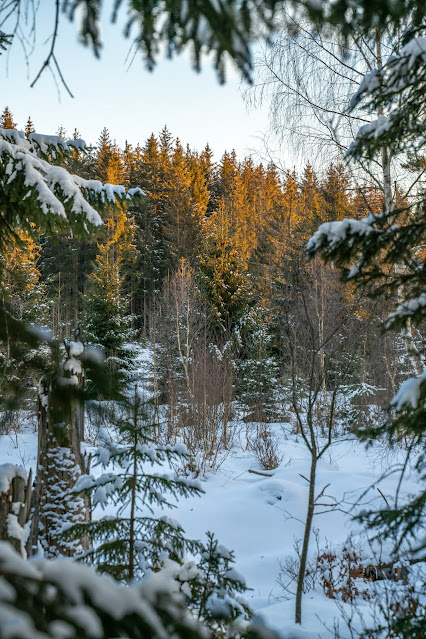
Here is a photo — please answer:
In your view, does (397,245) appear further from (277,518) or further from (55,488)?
(277,518)

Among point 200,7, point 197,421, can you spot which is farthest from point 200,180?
point 200,7

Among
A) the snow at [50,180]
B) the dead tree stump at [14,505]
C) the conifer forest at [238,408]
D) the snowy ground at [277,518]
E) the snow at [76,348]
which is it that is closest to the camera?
the conifer forest at [238,408]

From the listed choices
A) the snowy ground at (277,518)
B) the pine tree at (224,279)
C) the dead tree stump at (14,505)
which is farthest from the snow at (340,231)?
the pine tree at (224,279)

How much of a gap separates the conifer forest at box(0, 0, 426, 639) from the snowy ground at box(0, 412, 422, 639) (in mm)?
40

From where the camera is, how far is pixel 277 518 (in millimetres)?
6922

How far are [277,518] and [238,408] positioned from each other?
6.34 metres

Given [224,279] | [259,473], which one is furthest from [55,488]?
[224,279]

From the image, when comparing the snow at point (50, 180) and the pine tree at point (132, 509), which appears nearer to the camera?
the pine tree at point (132, 509)

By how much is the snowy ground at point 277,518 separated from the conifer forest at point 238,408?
4 centimetres

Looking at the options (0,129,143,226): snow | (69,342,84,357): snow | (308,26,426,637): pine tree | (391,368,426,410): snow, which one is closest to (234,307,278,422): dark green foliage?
(69,342,84,357): snow

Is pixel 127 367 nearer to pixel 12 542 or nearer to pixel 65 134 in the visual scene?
pixel 12 542

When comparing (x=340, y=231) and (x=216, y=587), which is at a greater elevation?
(x=340, y=231)

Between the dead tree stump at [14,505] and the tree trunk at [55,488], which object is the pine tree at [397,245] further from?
the tree trunk at [55,488]

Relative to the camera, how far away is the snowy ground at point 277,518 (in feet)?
15.1
